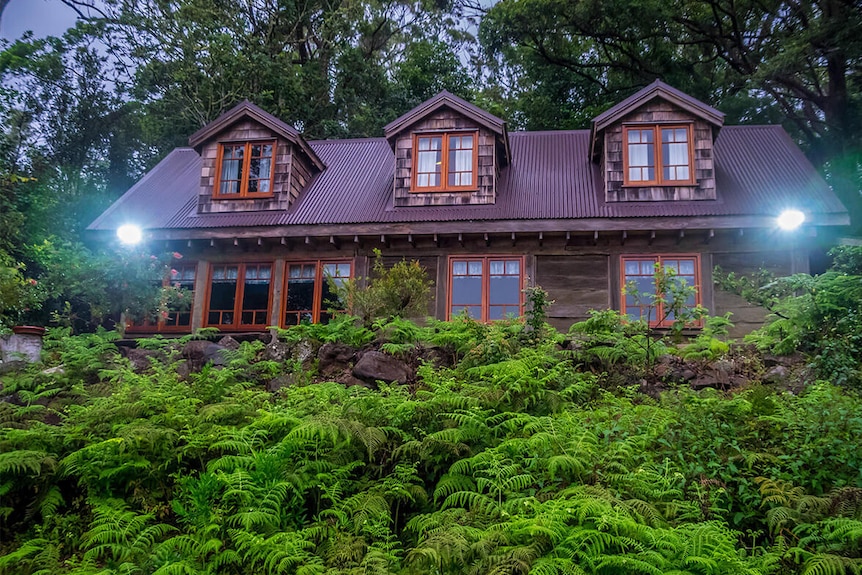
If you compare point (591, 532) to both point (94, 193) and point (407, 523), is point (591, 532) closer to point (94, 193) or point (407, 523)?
point (407, 523)

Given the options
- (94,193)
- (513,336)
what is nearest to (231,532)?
(513,336)

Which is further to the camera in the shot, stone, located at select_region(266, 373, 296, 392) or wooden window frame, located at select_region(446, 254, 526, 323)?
wooden window frame, located at select_region(446, 254, 526, 323)

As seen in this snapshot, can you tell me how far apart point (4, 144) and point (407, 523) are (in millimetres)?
9958

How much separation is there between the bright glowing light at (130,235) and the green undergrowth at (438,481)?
5.49m

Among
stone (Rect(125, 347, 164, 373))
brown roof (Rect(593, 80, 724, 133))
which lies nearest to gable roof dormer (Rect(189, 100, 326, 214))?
stone (Rect(125, 347, 164, 373))

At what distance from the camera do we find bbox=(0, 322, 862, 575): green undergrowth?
515 centimetres

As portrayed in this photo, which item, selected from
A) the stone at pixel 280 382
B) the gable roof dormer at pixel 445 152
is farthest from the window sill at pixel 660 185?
the stone at pixel 280 382

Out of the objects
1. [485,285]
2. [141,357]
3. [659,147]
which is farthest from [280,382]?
[659,147]

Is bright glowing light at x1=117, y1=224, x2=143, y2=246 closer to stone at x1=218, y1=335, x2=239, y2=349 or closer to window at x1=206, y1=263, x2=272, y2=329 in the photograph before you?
window at x1=206, y1=263, x2=272, y2=329

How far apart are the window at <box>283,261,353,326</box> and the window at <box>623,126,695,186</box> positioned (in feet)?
20.0

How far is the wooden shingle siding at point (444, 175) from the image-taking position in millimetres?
14320

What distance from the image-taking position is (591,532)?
4934mm

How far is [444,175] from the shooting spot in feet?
47.8

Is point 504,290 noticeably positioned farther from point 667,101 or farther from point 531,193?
point 667,101
